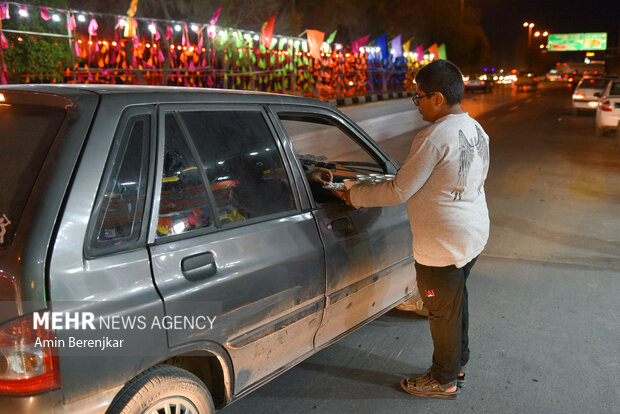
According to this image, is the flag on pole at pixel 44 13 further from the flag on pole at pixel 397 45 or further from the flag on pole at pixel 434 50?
the flag on pole at pixel 434 50

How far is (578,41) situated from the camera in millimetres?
88500

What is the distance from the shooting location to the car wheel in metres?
2.05

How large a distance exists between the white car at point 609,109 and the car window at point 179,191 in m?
15.3

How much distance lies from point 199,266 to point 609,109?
626 inches

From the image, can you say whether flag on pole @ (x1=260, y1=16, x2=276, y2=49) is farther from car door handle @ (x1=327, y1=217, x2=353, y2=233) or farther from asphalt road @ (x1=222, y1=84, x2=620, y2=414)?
car door handle @ (x1=327, y1=217, x2=353, y2=233)

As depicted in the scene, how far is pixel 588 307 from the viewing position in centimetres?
446

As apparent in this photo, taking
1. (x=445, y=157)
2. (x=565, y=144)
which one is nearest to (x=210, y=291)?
(x=445, y=157)

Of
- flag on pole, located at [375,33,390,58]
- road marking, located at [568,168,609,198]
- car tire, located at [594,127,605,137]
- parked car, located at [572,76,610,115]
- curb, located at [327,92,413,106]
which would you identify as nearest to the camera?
road marking, located at [568,168,609,198]

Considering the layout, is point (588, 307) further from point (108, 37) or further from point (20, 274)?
point (108, 37)

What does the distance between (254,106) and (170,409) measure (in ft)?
4.91

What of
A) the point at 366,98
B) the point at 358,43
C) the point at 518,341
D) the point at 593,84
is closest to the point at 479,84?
the point at 366,98

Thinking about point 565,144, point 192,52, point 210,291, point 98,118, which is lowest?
point 565,144

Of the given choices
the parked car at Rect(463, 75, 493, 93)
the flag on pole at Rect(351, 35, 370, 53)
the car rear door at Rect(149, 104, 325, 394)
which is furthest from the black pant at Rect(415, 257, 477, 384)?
the parked car at Rect(463, 75, 493, 93)

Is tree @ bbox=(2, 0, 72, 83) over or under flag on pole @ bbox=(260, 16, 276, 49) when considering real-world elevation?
under
